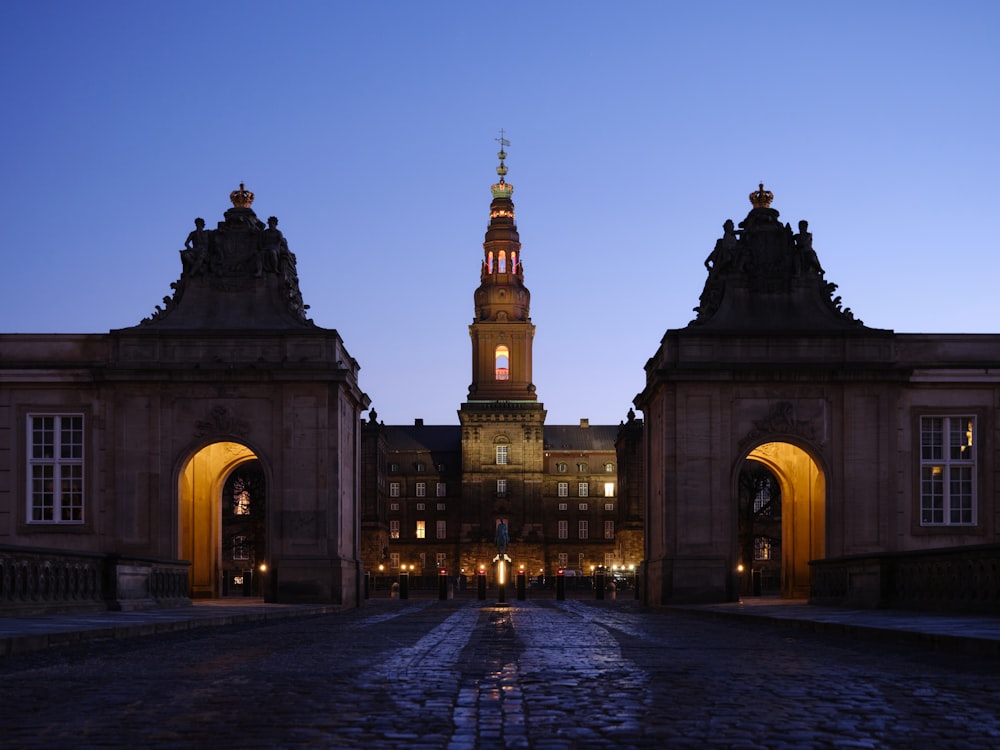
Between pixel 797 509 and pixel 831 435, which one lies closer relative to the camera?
pixel 831 435

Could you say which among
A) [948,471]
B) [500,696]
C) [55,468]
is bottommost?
[500,696]

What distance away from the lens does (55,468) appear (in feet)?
145

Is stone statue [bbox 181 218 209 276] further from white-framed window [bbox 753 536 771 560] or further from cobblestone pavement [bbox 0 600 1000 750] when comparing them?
white-framed window [bbox 753 536 771 560]

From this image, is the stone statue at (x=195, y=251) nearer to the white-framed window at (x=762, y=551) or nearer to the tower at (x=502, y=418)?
the white-framed window at (x=762, y=551)

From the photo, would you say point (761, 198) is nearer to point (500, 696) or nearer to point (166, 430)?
point (166, 430)

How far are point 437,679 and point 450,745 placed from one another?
160 inches

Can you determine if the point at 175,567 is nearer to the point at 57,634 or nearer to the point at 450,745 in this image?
the point at 57,634

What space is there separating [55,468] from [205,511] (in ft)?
18.6

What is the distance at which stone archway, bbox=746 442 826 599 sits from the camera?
45781mm

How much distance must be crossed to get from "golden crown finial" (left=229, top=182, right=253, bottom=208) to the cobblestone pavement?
31.6 meters

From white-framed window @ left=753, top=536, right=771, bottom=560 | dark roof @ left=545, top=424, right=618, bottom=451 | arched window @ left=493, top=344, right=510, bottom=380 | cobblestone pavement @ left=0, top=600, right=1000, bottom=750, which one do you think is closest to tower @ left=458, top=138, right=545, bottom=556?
arched window @ left=493, top=344, right=510, bottom=380

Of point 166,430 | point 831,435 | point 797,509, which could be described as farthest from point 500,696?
point 797,509

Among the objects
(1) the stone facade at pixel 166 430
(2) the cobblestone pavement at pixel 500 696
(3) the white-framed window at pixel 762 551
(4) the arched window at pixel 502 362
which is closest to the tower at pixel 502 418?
(4) the arched window at pixel 502 362

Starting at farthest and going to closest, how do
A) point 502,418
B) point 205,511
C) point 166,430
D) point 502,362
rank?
point 502,362, point 502,418, point 205,511, point 166,430
